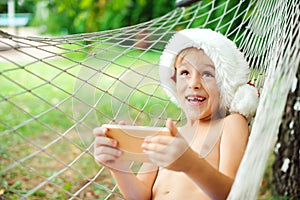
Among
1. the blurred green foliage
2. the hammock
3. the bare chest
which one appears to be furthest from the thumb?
the blurred green foliage

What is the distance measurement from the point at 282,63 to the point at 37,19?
7.17m

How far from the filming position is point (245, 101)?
1.40 metres

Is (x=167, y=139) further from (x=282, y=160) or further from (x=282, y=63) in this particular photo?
(x=282, y=160)

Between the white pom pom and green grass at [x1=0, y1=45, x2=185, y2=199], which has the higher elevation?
the white pom pom

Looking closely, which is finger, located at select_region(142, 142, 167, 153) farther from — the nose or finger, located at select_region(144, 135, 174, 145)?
the nose

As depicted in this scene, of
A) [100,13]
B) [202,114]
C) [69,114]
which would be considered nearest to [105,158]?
[202,114]

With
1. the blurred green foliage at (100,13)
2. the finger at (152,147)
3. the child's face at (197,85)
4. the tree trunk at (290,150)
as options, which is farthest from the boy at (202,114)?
the blurred green foliage at (100,13)

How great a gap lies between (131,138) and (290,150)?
95 centimetres

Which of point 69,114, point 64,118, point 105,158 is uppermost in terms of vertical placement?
point 105,158

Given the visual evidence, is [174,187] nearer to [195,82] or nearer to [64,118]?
[195,82]

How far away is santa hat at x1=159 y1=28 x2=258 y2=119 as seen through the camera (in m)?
1.42

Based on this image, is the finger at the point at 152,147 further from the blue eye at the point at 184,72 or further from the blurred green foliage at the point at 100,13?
the blurred green foliage at the point at 100,13

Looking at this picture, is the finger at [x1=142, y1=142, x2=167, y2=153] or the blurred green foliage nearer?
the finger at [x1=142, y1=142, x2=167, y2=153]

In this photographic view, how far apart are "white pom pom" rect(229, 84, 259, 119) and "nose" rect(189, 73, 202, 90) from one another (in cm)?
10
